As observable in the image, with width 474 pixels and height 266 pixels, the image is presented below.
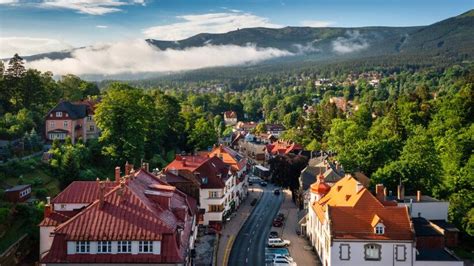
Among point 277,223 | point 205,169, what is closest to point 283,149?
point 205,169

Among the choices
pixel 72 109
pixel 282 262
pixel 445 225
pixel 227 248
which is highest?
pixel 72 109

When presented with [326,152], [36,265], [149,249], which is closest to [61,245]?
[149,249]

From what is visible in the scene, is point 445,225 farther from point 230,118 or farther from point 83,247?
point 230,118

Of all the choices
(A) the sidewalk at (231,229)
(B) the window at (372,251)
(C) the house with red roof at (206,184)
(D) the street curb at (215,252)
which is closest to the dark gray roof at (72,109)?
(C) the house with red roof at (206,184)

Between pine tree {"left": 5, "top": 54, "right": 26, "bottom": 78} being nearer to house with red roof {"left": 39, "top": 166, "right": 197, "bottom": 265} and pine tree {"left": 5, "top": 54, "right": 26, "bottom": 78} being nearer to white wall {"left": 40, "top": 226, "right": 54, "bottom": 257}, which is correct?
white wall {"left": 40, "top": 226, "right": 54, "bottom": 257}

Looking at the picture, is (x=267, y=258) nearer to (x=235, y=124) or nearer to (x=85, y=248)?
(x=85, y=248)

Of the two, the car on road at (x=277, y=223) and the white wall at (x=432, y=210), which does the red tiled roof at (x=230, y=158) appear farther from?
the white wall at (x=432, y=210)
